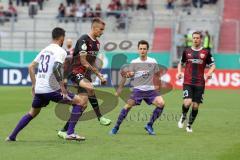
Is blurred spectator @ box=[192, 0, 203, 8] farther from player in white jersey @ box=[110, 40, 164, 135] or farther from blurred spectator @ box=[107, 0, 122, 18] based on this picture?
player in white jersey @ box=[110, 40, 164, 135]

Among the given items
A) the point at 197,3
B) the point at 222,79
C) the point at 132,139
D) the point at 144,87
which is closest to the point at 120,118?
the point at 144,87

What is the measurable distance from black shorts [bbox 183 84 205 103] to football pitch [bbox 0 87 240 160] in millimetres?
665

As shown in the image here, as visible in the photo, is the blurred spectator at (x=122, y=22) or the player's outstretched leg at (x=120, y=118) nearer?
the player's outstretched leg at (x=120, y=118)

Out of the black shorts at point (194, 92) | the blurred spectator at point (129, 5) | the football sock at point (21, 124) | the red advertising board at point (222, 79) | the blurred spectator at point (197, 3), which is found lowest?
the red advertising board at point (222, 79)

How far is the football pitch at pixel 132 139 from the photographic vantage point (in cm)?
1118

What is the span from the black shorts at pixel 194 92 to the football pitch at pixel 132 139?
665mm

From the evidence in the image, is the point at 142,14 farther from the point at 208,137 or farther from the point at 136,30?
the point at 208,137

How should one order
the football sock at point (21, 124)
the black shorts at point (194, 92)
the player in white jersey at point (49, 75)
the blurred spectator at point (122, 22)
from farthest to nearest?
1. the blurred spectator at point (122, 22)
2. the black shorts at point (194, 92)
3. the football sock at point (21, 124)
4. the player in white jersey at point (49, 75)

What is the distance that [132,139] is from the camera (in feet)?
43.7

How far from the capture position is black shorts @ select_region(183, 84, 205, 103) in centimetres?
1550

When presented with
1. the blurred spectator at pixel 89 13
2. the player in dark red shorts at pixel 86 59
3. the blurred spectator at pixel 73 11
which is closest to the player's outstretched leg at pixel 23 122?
the player in dark red shorts at pixel 86 59

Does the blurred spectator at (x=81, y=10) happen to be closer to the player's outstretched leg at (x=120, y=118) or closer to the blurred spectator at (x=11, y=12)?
the blurred spectator at (x=11, y=12)

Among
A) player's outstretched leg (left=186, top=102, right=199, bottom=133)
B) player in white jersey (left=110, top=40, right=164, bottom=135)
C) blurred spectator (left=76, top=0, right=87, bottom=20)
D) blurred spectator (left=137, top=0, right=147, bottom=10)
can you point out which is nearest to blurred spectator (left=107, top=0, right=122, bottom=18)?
blurred spectator (left=137, top=0, right=147, bottom=10)

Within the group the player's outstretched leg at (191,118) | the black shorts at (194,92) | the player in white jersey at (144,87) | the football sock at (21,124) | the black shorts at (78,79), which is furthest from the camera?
the black shorts at (194,92)
